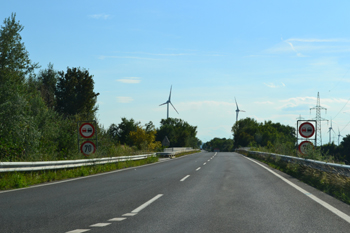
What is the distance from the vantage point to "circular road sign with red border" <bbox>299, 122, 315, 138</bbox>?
16219 mm

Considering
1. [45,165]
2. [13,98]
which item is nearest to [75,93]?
[13,98]

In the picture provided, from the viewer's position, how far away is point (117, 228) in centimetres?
532

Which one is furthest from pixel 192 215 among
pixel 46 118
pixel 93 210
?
pixel 46 118

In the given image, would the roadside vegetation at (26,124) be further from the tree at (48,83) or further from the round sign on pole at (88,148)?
the tree at (48,83)

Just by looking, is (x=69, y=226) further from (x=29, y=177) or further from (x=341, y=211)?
(x=29, y=177)

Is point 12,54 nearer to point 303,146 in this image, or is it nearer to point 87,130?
point 87,130

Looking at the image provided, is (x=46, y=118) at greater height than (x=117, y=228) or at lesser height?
greater

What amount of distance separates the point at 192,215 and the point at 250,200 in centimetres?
231

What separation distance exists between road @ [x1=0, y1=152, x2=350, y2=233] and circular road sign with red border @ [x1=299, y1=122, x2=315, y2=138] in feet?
21.9

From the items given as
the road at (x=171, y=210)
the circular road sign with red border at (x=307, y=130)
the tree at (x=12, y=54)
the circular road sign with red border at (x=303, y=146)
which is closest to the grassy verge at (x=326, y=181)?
the road at (x=171, y=210)

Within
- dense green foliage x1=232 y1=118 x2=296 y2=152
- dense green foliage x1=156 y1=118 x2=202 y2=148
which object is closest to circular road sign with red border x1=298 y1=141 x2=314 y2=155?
dense green foliage x1=156 y1=118 x2=202 y2=148

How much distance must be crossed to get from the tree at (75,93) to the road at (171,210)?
44074 millimetres

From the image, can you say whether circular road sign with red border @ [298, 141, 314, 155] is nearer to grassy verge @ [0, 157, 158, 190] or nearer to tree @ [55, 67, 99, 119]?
grassy verge @ [0, 157, 158, 190]

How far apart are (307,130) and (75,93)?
143 feet
